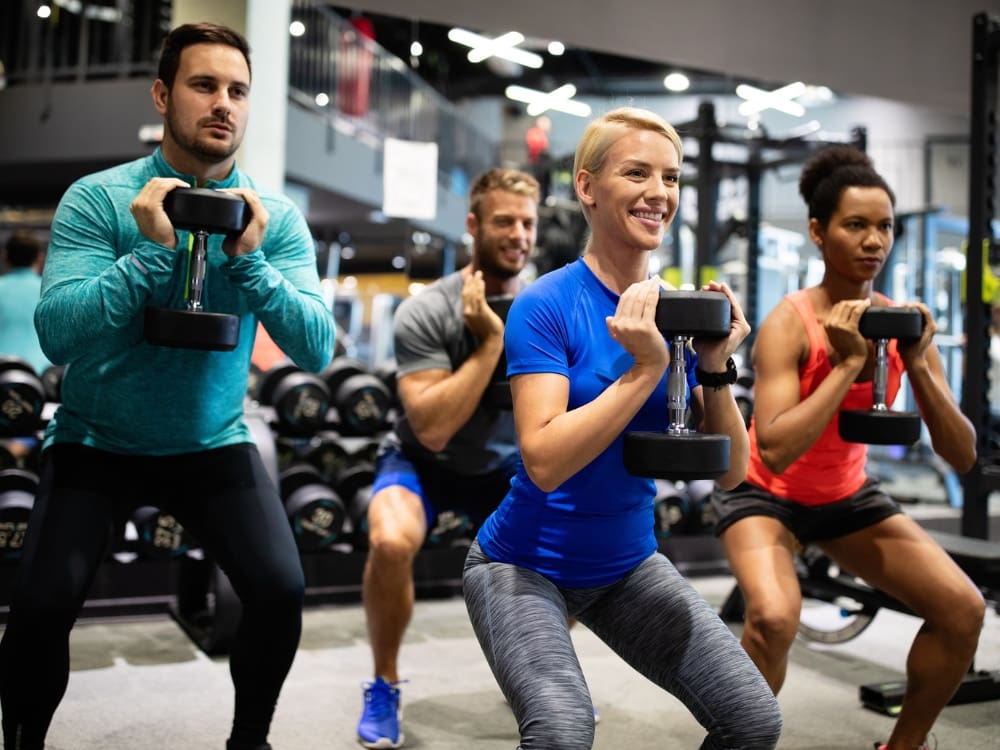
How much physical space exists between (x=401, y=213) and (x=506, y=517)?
3272 mm

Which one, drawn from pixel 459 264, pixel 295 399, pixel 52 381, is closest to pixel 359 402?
pixel 295 399

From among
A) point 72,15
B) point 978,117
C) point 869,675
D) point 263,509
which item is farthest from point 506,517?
point 72,15

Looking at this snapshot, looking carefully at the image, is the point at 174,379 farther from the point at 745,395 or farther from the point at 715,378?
the point at 745,395

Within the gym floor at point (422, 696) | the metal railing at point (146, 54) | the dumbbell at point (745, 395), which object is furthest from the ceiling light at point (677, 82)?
the gym floor at point (422, 696)

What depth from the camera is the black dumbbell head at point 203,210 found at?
67.4 inches

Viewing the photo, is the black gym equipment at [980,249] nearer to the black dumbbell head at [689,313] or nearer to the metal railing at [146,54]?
the black dumbbell head at [689,313]

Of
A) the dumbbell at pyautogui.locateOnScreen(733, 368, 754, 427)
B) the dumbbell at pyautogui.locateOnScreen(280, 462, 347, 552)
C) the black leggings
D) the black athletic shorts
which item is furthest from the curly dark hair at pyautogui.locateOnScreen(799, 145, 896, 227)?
the dumbbell at pyautogui.locateOnScreen(280, 462, 347, 552)

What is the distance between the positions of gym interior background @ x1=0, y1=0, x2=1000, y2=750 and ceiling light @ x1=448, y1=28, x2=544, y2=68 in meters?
0.09

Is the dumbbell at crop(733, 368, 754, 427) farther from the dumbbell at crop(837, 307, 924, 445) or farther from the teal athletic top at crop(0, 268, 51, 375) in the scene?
the teal athletic top at crop(0, 268, 51, 375)

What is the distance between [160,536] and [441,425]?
139cm

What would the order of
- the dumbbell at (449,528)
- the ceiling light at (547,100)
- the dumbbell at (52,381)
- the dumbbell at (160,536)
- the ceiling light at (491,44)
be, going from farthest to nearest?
the ceiling light at (547,100) < the ceiling light at (491,44) < the dumbbell at (52,381) < the dumbbell at (449,528) < the dumbbell at (160,536)

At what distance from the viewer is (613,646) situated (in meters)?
1.66

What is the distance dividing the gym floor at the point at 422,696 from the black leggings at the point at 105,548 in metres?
0.66

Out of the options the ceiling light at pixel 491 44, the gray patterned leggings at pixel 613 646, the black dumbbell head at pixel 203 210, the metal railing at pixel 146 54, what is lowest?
the gray patterned leggings at pixel 613 646
